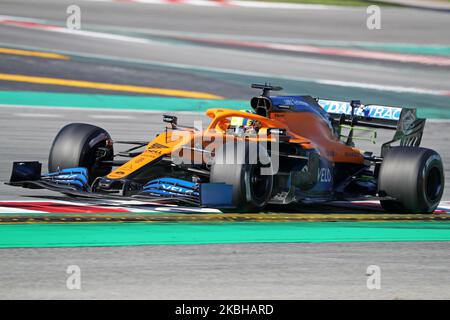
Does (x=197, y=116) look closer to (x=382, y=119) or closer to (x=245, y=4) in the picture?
(x=382, y=119)

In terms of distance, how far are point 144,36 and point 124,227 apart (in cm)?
1648

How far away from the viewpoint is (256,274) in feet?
28.1

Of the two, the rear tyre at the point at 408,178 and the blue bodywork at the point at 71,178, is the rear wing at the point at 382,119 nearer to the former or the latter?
the rear tyre at the point at 408,178

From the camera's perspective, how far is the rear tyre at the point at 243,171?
1100 cm

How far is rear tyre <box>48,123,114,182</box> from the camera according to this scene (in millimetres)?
12219

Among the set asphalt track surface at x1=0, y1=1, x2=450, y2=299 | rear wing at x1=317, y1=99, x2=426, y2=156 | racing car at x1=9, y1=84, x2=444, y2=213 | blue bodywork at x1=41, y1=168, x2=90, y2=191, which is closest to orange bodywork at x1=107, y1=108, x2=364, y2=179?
racing car at x1=9, y1=84, x2=444, y2=213

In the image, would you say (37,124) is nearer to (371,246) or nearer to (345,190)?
(345,190)

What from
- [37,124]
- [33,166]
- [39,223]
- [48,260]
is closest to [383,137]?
[37,124]

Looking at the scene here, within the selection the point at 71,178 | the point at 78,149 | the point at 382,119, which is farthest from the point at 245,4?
the point at 71,178

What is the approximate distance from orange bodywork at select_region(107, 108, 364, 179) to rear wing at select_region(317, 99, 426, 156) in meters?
0.51

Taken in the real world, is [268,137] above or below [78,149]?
above

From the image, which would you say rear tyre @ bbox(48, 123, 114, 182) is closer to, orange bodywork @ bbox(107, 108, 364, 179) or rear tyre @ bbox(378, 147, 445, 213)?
orange bodywork @ bbox(107, 108, 364, 179)

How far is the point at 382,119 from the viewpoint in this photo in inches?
526

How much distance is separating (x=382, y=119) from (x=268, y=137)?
212cm
